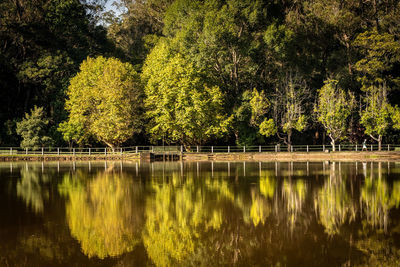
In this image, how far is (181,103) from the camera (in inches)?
2104

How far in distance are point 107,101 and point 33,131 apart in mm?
10898

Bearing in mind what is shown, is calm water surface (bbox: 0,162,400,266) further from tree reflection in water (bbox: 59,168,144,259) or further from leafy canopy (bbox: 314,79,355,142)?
leafy canopy (bbox: 314,79,355,142)

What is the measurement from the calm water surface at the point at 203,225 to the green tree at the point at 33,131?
34412 millimetres

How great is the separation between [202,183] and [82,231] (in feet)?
40.8

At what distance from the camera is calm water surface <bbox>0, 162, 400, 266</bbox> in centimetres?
1072

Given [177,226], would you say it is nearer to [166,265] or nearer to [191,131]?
[166,265]

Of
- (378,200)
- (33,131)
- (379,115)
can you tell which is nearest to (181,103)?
(33,131)

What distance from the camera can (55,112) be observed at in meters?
61.5

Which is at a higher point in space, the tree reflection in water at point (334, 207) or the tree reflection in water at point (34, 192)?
the tree reflection in water at point (34, 192)

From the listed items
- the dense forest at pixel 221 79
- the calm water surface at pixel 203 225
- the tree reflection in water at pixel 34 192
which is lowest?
the calm water surface at pixel 203 225

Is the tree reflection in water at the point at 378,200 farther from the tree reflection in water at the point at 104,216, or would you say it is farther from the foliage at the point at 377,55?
the foliage at the point at 377,55

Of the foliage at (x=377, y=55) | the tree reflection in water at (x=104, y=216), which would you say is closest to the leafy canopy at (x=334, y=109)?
the foliage at (x=377, y=55)

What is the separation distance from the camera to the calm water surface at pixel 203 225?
10719mm

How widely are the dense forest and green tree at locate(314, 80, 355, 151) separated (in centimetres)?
15
